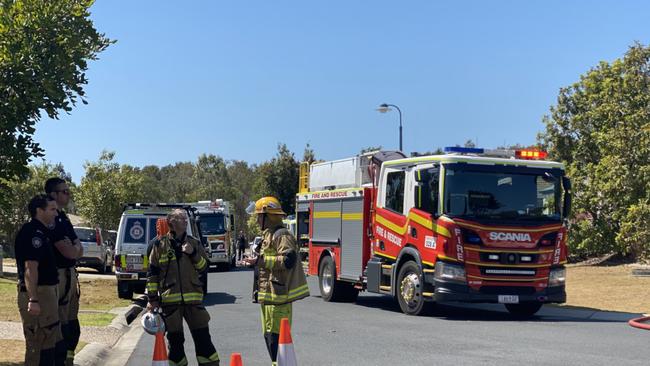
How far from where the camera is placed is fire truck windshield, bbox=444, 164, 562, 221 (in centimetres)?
1501

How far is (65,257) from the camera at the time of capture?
820 centimetres

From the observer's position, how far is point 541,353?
35.3 ft

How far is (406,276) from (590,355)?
18.9 feet

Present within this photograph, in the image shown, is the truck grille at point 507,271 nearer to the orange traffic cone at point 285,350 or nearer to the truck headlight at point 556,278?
the truck headlight at point 556,278

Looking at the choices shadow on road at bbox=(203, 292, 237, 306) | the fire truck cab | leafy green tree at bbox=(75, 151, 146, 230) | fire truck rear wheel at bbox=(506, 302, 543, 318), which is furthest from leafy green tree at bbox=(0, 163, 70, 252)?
fire truck rear wheel at bbox=(506, 302, 543, 318)

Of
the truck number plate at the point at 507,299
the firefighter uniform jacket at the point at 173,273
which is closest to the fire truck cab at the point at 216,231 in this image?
the truck number plate at the point at 507,299

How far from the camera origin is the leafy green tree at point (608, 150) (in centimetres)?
3023

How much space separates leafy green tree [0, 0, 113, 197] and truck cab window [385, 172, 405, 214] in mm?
8533

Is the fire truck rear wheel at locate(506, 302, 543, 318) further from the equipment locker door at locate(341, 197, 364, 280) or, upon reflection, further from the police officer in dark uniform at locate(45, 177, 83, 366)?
the police officer in dark uniform at locate(45, 177, 83, 366)

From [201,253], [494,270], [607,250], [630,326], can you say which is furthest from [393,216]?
[607,250]

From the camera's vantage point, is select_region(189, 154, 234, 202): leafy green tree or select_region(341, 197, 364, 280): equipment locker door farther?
select_region(189, 154, 234, 202): leafy green tree

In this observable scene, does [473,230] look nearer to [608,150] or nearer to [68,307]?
[68,307]

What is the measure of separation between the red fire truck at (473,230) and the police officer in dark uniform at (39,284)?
846cm

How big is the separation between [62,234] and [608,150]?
88.6ft
